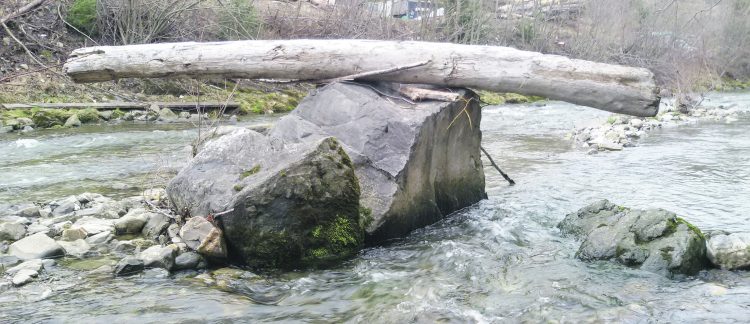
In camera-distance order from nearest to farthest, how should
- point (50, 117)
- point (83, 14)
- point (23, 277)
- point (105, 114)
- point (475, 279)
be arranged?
point (23, 277) < point (475, 279) < point (50, 117) < point (105, 114) < point (83, 14)

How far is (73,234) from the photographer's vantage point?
528 cm

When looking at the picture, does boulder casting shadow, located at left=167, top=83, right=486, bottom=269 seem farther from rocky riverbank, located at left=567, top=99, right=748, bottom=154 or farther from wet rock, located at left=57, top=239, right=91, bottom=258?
rocky riverbank, located at left=567, top=99, right=748, bottom=154

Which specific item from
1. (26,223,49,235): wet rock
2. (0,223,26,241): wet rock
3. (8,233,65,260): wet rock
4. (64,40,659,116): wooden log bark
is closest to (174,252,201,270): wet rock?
(8,233,65,260): wet rock

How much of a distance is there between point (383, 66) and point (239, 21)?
14.9 m

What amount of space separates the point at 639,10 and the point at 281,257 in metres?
31.4

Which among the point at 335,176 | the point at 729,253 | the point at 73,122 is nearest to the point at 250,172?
the point at 335,176

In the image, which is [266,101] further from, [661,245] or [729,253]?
[729,253]

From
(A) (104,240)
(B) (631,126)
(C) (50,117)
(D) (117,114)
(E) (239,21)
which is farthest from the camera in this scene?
(E) (239,21)

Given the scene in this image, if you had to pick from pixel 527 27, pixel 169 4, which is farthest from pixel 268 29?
pixel 527 27

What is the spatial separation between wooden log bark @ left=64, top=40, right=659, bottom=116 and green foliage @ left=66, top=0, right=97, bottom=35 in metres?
13.8

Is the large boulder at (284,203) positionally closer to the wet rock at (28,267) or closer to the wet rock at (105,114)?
the wet rock at (28,267)

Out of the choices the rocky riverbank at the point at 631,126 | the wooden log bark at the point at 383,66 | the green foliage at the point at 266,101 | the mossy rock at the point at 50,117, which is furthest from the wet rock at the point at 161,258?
the green foliage at the point at 266,101

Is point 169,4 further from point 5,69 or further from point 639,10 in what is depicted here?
point 639,10

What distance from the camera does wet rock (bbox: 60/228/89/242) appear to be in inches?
207
